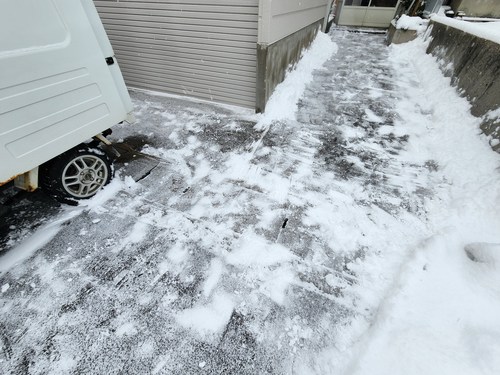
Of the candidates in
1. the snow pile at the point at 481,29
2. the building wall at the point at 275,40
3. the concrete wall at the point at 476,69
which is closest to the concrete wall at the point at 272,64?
the building wall at the point at 275,40

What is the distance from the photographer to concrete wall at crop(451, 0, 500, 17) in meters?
8.61

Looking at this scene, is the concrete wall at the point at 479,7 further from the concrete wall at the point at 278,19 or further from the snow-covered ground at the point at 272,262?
the snow-covered ground at the point at 272,262

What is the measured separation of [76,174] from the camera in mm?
2473

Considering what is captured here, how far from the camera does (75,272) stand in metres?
1.99

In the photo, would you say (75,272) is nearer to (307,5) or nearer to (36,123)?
(36,123)

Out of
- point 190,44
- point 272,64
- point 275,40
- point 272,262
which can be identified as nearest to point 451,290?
point 272,262

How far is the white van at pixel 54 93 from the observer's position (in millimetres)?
1647

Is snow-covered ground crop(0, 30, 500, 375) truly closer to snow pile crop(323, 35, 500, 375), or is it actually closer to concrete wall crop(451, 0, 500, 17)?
snow pile crop(323, 35, 500, 375)

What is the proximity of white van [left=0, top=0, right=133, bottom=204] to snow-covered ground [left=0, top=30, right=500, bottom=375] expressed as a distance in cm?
52

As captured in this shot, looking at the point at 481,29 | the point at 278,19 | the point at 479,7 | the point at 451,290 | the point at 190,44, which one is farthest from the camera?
the point at 479,7

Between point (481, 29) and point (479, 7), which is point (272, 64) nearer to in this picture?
point (481, 29)

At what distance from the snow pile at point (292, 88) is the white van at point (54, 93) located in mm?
2352

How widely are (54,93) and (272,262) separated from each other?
2447 millimetres

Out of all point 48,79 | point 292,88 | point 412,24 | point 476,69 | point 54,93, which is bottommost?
point 292,88
